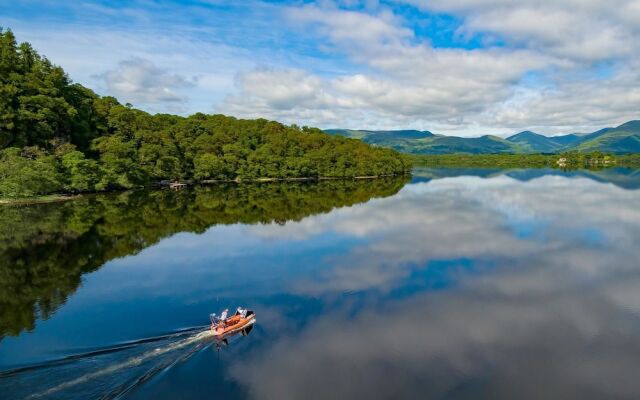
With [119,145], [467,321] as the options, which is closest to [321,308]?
[467,321]

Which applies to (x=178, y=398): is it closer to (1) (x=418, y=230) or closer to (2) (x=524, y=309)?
(2) (x=524, y=309)

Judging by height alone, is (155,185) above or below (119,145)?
below

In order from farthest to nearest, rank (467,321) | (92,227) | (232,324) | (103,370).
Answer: (92,227) → (467,321) → (232,324) → (103,370)

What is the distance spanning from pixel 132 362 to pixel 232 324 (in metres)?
5.19

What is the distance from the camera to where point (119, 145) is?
89500mm

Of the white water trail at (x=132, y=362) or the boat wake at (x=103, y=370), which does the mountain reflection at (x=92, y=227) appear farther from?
the white water trail at (x=132, y=362)

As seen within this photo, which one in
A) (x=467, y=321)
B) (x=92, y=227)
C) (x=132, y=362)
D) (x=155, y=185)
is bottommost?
(x=467, y=321)

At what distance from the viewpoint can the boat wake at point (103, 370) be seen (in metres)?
15.9

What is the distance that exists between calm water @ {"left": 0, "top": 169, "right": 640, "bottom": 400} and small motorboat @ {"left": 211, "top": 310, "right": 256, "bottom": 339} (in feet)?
1.94

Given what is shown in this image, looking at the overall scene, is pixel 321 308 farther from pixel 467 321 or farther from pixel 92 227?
pixel 92 227

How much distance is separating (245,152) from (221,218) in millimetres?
70326

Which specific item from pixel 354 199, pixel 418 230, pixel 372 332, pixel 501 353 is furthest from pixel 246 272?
pixel 354 199

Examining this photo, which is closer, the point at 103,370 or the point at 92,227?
the point at 103,370

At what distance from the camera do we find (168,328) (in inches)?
867
